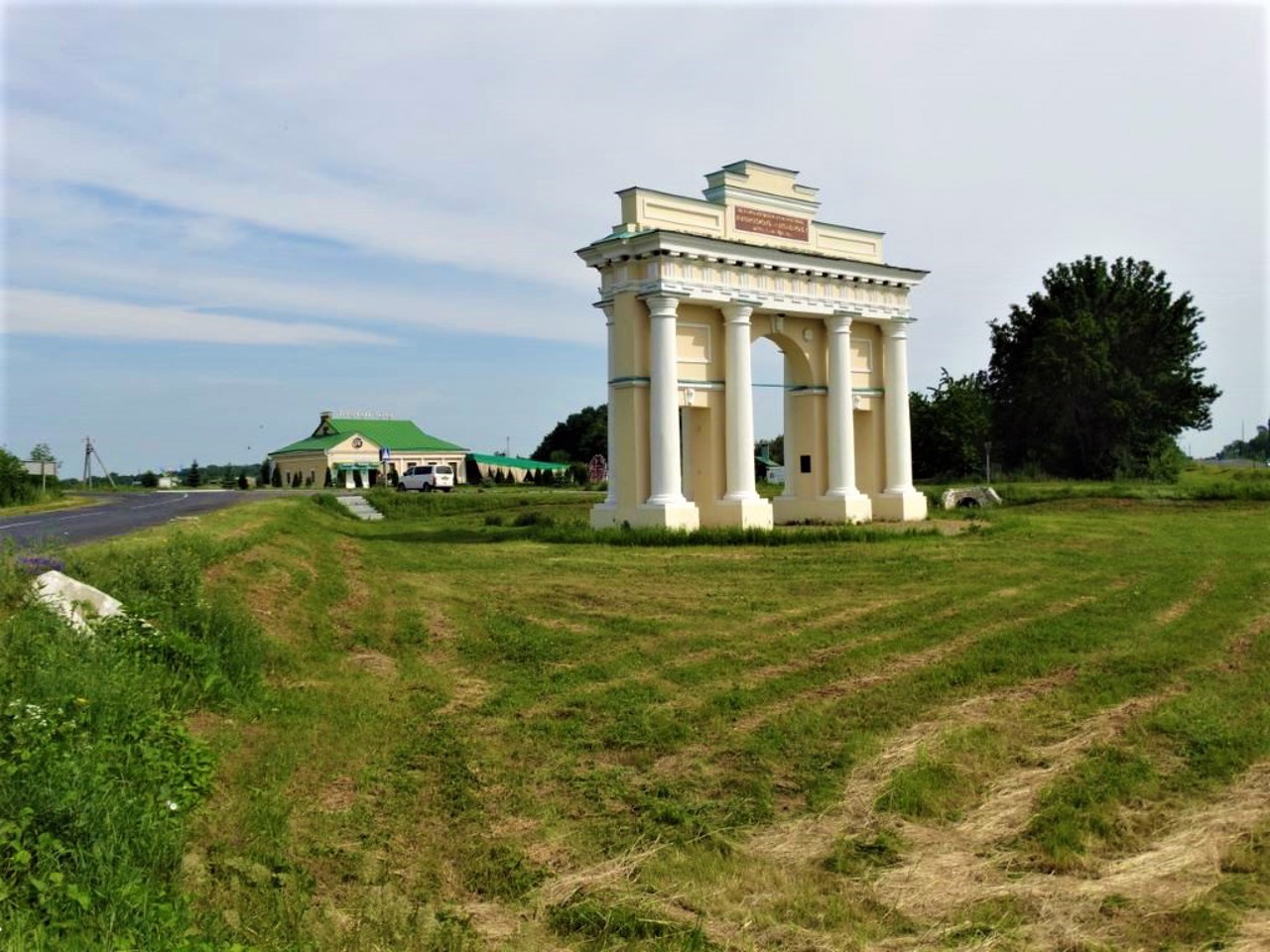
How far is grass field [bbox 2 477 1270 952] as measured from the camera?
18.3ft

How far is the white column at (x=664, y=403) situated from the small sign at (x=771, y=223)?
356 cm

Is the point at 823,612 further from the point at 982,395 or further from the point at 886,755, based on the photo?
the point at 982,395

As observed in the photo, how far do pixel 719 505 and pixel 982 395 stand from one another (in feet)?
150

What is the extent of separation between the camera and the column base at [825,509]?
2902 cm

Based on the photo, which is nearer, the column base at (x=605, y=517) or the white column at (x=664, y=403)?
the white column at (x=664, y=403)

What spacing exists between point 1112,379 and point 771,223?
126 feet

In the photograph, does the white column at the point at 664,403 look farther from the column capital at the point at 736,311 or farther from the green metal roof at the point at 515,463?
the green metal roof at the point at 515,463

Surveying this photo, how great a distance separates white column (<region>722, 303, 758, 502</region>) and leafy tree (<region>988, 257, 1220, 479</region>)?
38.2 metres

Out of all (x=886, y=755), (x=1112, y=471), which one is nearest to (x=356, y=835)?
(x=886, y=755)

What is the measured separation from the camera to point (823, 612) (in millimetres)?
14273

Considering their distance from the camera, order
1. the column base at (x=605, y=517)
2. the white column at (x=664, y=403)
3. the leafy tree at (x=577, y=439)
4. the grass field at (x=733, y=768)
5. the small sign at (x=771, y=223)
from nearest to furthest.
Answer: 1. the grass field at (x=733, y=768)
2. the white column at (x=664, y=403)
3. the column base at (x=605, y=517)
4. the small sign at (x=771, y=223)
5. the leafy tree at (x=577, y=439)

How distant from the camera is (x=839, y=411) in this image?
29422mm

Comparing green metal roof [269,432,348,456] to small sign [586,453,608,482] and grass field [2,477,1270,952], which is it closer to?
small sign [586,453,608,482]

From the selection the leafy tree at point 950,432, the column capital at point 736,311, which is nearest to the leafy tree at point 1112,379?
the leafy tree at point 950,432
